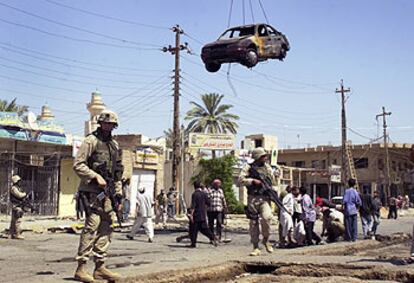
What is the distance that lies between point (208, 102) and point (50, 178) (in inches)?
930

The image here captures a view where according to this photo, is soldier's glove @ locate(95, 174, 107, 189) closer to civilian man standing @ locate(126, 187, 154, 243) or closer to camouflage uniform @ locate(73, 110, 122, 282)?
camouflage uniform @ locate(73, 110, 122, 282)

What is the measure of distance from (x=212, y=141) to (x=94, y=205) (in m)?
33.3

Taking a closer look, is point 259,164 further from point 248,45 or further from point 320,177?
point 320,177

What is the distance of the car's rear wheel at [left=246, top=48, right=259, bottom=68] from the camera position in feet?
51.4

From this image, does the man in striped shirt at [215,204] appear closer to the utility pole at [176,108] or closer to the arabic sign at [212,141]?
the utility pole at [176,108]

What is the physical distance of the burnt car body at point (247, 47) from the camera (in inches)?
624

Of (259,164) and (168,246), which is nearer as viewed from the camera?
(259,164)

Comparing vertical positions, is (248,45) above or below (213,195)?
above

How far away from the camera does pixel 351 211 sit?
47.2 ft

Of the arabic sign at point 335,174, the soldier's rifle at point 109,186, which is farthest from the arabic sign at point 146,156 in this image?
the soldier's rifle at point 109,186

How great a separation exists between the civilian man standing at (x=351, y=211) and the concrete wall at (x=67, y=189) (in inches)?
670

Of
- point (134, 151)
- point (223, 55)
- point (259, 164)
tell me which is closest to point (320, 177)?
point (134, 151)

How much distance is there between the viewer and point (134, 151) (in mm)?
32500

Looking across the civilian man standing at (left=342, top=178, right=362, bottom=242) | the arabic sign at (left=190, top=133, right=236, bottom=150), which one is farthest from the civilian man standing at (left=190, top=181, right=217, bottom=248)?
the arabic sign at (left=190, top=133, right=236, bottom=150)
